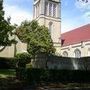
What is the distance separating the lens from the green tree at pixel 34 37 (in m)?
48.2

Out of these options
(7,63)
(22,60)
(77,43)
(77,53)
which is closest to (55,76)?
(7,63)

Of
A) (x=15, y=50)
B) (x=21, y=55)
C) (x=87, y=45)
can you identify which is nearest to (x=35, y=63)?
(x=21, y=55)

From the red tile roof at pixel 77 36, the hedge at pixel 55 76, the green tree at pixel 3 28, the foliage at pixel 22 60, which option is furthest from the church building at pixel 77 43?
the green tree at pixel 3 28

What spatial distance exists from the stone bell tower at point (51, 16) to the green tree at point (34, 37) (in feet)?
49.1

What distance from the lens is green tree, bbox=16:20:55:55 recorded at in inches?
1896

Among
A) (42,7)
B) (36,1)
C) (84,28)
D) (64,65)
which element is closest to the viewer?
(64,65)

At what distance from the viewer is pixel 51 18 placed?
227 ft

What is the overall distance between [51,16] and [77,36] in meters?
12.0

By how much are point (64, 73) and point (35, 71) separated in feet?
11.4

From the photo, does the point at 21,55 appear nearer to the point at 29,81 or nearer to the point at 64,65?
the point at 64,65

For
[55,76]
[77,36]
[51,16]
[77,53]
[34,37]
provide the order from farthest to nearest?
[51,16] < [77,36] < [77,53] < [34,37] < [55,76]

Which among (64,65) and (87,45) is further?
(87,45)

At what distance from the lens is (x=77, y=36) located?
61156mm

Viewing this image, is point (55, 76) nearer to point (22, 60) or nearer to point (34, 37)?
point (22, 60)
